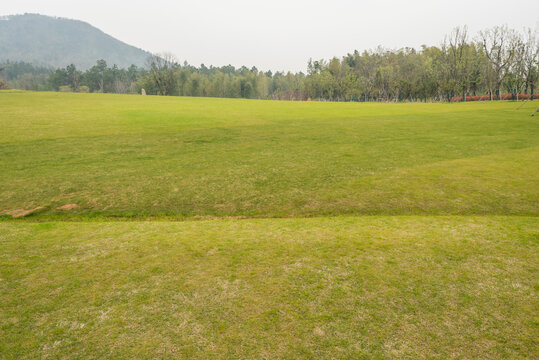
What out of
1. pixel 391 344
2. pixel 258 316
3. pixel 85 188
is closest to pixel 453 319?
pixel 391 344

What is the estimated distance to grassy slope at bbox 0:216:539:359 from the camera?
3529 mm

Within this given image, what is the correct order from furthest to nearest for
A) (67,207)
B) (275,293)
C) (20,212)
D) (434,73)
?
(434,73) → (67,207) → (20,212) → (275,293)

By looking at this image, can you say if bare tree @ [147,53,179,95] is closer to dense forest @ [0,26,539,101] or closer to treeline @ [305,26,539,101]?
dense forest @ [0,26,539,101]

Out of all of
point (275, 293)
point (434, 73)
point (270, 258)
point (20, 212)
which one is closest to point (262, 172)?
point (270, 258)

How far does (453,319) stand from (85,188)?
11814 millimetres

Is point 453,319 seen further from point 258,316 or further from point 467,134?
point 467,134

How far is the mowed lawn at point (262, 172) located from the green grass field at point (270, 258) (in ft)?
0.31

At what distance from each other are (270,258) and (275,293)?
3.69 feet

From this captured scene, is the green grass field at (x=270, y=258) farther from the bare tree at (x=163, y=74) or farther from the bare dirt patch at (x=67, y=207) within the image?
the bare tree at (x=163, y=74)

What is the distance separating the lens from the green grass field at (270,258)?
11.9ft

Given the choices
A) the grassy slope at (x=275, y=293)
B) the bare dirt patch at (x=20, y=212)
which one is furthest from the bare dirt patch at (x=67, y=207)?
the grassy slope at (x=275, y=293)

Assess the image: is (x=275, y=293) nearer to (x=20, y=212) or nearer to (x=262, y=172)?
(x=262, y=172)

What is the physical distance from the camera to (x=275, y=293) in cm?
450

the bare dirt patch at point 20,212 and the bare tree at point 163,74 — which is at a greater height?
the bare tree at point 163,74
